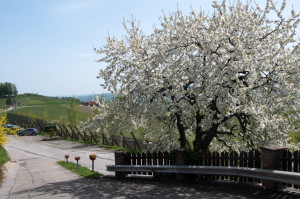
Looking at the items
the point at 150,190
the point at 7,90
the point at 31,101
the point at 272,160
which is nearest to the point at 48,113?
the point at 31,101

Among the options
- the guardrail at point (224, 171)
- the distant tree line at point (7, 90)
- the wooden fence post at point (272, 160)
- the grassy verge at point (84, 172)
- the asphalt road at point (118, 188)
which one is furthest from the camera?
the distant tree line at point (7, 90)

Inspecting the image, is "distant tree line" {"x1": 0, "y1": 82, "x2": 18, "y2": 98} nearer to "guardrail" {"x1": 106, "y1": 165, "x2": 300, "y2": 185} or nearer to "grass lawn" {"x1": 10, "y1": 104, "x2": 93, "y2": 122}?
"grass lawn" {"x1": 10, "y1": 104, "x2": 93, "y2": 122}

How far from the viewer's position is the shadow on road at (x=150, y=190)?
8891 millimetres

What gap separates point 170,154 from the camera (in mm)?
11977

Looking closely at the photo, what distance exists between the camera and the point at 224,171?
397 inches

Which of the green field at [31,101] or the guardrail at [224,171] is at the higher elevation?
the green field at [31,101]

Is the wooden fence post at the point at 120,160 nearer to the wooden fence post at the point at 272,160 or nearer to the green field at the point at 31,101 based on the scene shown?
the wooden fence post at the point at 272,160

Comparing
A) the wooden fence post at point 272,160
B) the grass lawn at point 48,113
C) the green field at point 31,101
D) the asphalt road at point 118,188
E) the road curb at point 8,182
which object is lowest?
the road curb at point 8,182

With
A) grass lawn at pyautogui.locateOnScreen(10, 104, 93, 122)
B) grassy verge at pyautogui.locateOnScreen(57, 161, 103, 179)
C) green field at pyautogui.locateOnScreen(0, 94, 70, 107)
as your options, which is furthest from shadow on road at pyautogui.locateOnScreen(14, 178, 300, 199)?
green field at pyautogui.locateOnScreen(0, 94, 70, 107)

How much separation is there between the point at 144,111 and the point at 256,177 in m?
5.51

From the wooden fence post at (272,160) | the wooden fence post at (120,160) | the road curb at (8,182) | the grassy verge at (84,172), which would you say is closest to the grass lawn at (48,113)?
the road curb at (8,182)

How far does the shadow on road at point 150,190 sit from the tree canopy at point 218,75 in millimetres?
2195

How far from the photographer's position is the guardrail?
8.01m

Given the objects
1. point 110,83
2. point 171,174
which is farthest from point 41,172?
point 171,174
